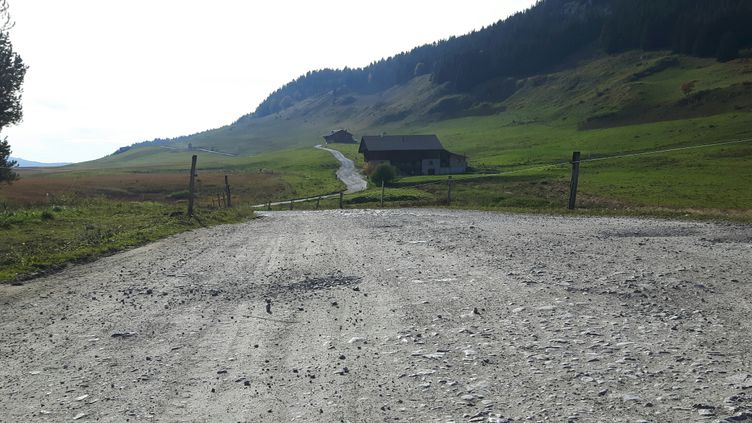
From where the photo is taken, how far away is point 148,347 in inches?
298

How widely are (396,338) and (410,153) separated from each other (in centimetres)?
10343

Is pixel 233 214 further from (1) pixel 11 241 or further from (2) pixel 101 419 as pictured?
(2) pixel 101 419

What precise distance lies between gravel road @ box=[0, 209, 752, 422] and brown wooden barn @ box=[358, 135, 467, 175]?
9455cm

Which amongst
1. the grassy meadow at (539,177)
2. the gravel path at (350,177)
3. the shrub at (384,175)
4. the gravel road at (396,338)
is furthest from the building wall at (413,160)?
the gravel road at (396,338)

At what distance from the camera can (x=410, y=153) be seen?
109688 mm

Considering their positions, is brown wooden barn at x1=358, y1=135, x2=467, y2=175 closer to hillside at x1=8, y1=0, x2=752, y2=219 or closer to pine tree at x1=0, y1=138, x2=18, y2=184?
hillside at x1=8, y1=0, x2=752, y2=219

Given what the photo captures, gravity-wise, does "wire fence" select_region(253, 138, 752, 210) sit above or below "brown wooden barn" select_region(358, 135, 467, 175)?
below

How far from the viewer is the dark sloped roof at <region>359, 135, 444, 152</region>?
110m

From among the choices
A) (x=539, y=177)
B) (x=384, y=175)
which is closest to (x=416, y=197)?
(x=539, y=177)

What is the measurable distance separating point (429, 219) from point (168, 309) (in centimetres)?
1599

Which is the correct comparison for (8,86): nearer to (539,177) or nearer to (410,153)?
(539,177)

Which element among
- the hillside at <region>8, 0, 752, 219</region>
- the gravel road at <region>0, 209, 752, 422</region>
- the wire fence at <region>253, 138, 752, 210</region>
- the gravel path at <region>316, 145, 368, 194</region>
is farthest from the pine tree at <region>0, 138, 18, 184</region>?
the gravel path at <region>316, 145, 368, 194</region>

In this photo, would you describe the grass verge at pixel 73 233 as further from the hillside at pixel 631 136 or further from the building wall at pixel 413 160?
the building wall at pixel 413 160

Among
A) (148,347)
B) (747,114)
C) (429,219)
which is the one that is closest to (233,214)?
(429,219)
